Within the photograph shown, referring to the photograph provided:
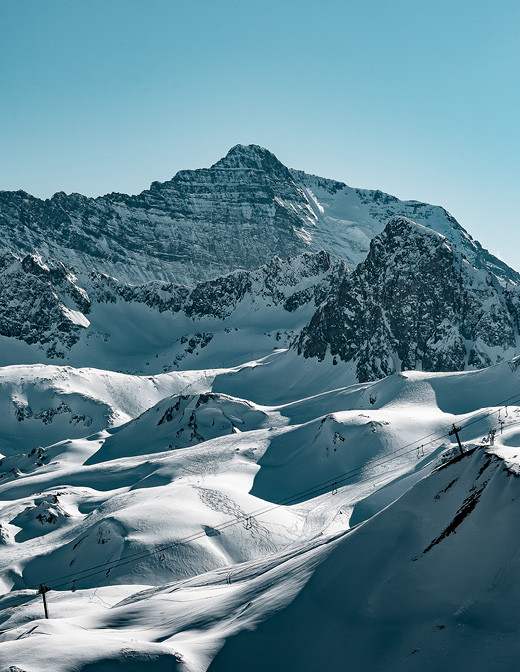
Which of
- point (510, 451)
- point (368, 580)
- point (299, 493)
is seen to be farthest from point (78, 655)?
point (299, 493)

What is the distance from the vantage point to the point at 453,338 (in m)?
164

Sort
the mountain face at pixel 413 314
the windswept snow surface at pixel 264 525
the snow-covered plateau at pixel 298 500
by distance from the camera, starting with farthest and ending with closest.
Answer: the mountain face at pixel 413 314 < the snow-covered plateau at pixel 298 500 < the windswept snow surface at pixel 264 525

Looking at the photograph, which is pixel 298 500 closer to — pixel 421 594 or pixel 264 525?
pixel 264 525

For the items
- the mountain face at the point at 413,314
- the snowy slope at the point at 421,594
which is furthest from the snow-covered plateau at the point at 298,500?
the mountain face at the point at 413,314

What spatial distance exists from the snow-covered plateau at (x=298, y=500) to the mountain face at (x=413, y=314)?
0.53 meters

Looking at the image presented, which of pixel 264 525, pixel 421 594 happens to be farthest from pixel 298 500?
pixel 421 594

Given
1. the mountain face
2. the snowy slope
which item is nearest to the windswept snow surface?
the snowy slope

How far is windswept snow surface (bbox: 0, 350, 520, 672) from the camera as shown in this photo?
23.5 m

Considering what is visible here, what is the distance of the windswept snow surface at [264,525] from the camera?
23.5 m

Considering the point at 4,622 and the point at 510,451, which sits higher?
the point at 510,451

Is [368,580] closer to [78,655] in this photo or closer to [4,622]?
[78,655]

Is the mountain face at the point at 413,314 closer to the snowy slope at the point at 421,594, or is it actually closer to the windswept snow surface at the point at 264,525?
the windswept snow surface at the point at 264,525

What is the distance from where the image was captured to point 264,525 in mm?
65688

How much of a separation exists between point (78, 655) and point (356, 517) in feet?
136
